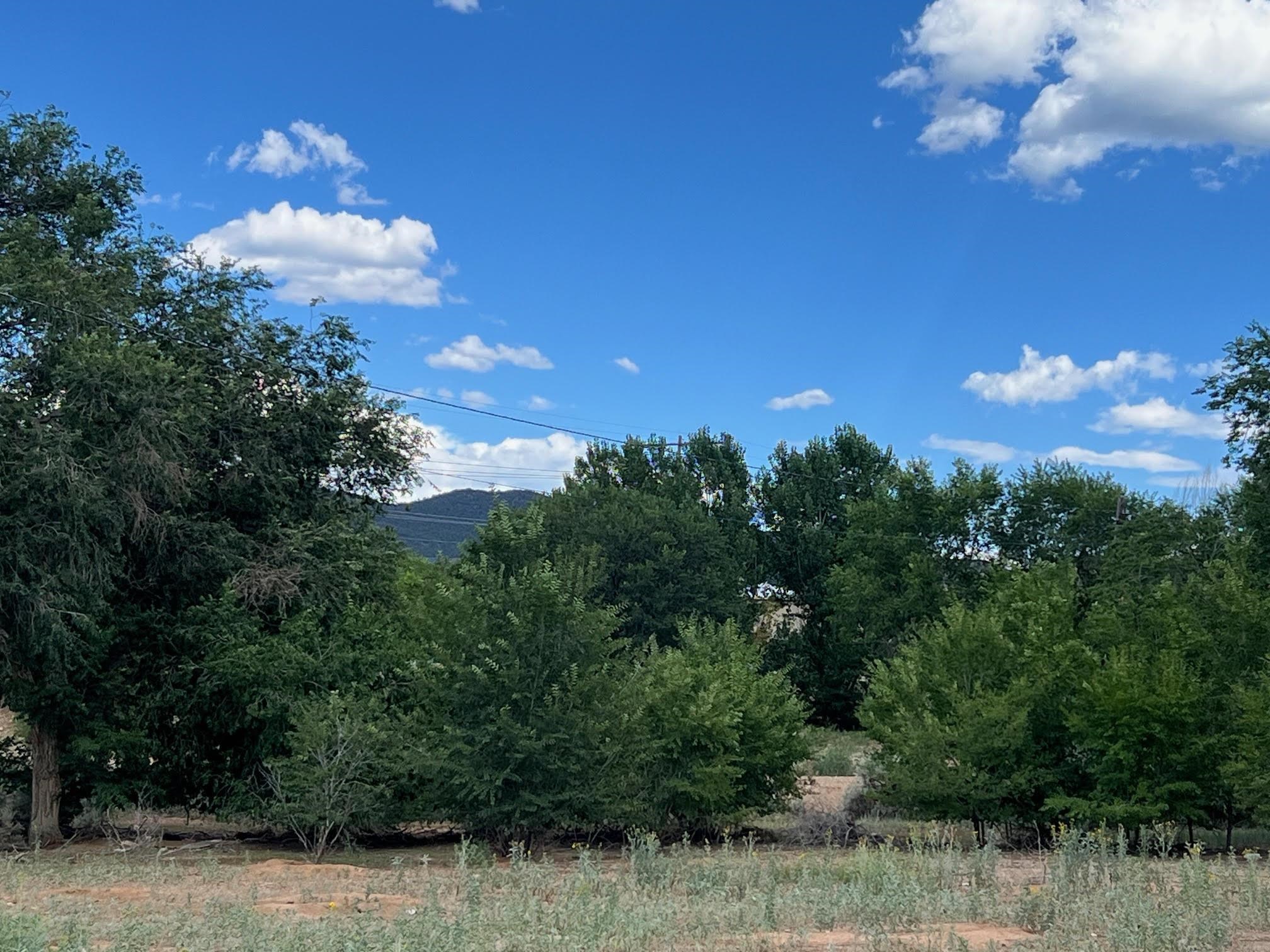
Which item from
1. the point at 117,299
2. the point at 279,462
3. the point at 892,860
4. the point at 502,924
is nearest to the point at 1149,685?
the point at 892,860

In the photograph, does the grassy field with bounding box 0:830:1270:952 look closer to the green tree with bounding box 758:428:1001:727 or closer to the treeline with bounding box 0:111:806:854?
the treeline with bounding box 0:111:806:854

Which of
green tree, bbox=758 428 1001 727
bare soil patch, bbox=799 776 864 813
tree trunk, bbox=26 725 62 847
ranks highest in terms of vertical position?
green tree, bbox=758 428 1001 727

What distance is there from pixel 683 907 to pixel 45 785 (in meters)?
16.9

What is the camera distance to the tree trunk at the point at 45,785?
21812 mm

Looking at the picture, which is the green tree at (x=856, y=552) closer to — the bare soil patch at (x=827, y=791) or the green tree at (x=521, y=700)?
the bare soil patch at (x=827, y=791)

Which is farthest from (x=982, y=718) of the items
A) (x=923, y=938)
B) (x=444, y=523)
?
(x=444, y=523)

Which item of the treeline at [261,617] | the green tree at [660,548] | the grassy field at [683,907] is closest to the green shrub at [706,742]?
the treeline at [261,617]

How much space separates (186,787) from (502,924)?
16413 millimetres

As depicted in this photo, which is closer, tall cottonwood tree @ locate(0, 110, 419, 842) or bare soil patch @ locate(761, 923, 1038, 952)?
bare soil patch @ locate(761, 923, 1038, 952)

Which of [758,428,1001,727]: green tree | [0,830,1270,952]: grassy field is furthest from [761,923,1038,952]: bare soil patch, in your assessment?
[758,428,1001,727]: green tree

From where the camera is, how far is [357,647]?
22359 millimetres

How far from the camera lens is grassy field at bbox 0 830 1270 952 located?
799 cm

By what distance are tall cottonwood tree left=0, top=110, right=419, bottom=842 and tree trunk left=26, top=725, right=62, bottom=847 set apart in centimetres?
3

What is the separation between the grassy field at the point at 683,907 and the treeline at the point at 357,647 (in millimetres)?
4683
